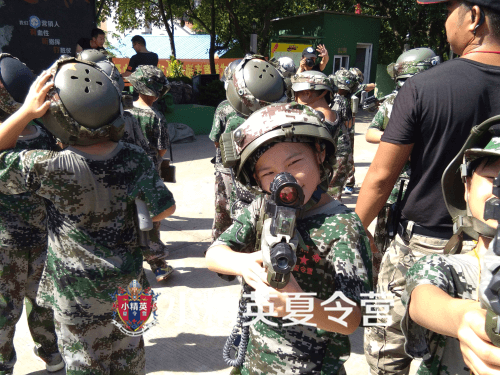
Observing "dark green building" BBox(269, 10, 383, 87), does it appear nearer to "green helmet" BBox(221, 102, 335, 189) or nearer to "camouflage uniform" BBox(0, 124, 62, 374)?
"camouflage uniform" BBox(0, 124, 62, 374)

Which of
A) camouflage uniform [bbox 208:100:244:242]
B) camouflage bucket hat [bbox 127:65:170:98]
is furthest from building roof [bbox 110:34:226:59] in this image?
camouflage uniform [bbox 208:100:244:242]

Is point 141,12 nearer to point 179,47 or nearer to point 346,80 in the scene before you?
point 179,47

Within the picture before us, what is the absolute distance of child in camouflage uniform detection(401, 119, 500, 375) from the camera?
126 centimetres

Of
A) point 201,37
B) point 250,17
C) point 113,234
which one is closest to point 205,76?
point 250,17

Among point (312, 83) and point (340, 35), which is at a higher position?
point (340, 35)

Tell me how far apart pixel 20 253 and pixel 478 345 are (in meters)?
2.86

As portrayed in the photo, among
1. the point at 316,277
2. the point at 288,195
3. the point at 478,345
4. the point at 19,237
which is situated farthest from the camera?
the point at 19,237

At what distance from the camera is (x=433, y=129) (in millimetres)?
2268

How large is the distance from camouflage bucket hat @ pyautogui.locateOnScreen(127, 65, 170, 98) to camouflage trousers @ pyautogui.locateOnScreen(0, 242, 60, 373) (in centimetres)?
234

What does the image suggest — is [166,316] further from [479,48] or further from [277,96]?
[479,48]

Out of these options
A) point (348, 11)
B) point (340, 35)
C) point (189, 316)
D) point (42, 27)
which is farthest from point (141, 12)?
point (189, 316)

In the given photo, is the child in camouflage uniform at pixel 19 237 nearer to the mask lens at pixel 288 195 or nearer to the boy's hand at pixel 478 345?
the mask lens at pixel 288 195

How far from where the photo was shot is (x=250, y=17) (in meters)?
22.7

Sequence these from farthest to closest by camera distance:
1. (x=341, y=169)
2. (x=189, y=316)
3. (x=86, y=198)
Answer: (x=341, y=169)
(x=189, y=316)
(x=86, y=198)
